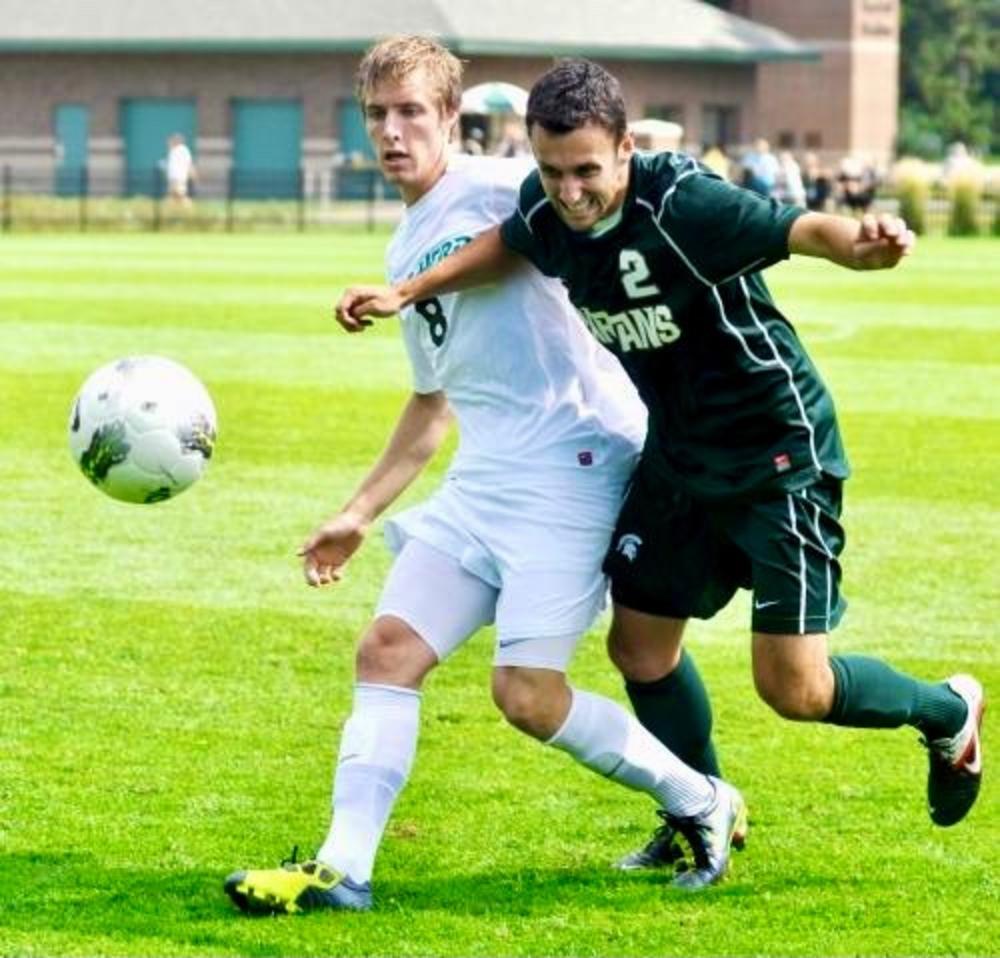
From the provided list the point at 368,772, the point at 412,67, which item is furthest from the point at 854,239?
the point at 368,772

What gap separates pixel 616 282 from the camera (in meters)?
5.96

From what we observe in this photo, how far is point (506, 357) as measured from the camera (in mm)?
6402

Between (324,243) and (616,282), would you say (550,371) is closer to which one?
(616,282)

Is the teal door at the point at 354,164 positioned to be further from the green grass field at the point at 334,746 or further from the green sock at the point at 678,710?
the green sock at the point at 678,710

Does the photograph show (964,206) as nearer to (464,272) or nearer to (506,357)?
(506,357)

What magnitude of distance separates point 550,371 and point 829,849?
1472mm

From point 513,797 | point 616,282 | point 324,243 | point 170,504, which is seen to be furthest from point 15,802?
point 324,243

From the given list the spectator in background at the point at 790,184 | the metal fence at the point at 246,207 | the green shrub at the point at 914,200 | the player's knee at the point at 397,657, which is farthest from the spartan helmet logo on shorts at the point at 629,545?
the green shrub at the point at 914,200

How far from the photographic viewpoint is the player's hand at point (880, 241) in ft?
18.1

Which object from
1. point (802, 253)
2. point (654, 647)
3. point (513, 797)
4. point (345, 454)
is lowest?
point (345, 454)

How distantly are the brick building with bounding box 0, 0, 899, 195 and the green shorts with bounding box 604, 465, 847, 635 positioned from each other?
5823 cm

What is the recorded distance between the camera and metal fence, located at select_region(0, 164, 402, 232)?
49.2 m

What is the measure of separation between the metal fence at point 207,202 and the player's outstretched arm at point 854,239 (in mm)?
42887

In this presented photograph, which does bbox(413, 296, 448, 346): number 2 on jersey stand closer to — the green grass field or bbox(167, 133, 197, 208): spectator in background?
the green grass field
